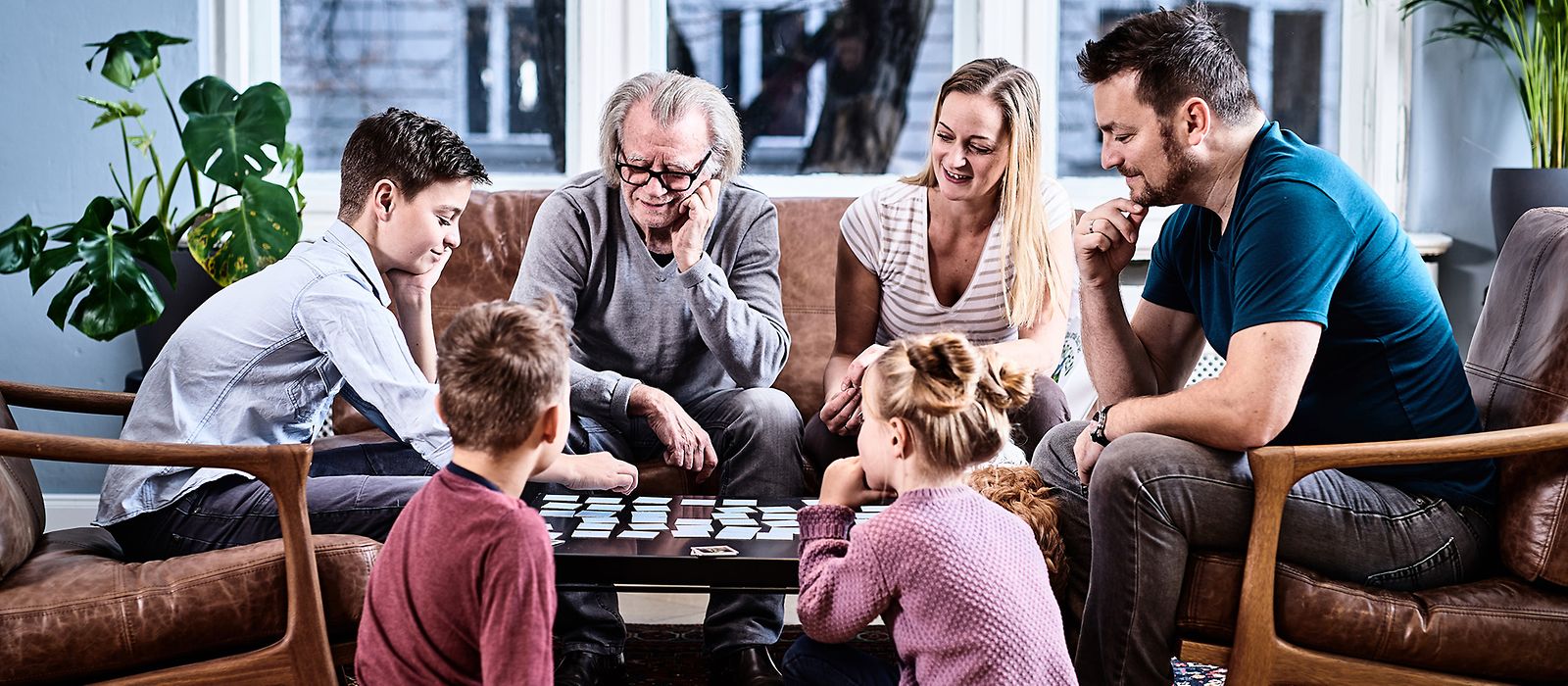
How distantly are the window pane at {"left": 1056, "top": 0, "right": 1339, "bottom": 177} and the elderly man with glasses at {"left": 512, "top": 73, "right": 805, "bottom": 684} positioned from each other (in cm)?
161

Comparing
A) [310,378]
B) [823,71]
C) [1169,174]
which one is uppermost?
[823,71]

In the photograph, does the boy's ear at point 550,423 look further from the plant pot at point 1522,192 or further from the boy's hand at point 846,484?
the plant pot at point 1522,192

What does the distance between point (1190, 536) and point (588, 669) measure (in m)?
1.11

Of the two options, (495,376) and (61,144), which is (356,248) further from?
(61,144)

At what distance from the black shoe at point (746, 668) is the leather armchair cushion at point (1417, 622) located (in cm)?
81

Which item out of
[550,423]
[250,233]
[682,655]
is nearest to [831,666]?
[550,423]

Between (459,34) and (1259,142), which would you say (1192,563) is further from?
(459,34)

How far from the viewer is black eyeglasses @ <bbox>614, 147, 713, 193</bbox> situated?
2.51 metres

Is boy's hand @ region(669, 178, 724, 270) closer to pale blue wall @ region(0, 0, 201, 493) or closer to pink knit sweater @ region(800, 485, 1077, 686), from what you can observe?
pink knit sweater @ region(800, 485, 1077, 686)

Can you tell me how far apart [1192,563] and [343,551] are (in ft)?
4.07

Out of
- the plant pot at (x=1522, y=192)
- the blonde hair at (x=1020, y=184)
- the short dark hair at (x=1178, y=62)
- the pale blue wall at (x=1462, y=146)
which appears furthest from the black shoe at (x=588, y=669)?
the pale blue wall at (x=1462, y=146)

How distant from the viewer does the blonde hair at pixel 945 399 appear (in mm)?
1532

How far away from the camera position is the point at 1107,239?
219cm

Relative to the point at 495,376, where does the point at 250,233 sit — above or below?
above
